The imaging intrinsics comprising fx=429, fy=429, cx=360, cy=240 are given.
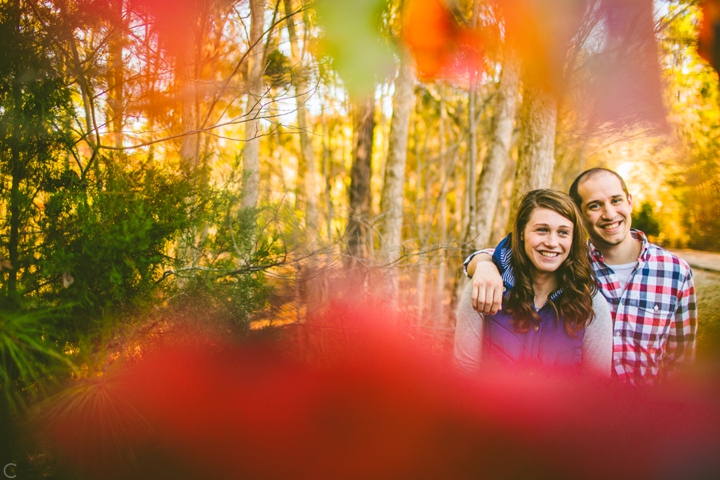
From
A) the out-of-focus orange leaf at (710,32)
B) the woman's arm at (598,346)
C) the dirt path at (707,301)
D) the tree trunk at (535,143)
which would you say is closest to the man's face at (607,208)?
the woman's arm at (598,346)

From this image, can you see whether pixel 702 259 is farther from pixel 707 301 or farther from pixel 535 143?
pixel 535 143

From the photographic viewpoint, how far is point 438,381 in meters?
1.82

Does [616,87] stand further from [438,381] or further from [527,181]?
[438,381]

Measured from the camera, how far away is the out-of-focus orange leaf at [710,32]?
1858mm

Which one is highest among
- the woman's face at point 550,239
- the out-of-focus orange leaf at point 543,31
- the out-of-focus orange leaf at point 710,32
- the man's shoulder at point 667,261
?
the out-of-focus orange leaf at point 543,31

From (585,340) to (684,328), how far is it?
1.68 ft

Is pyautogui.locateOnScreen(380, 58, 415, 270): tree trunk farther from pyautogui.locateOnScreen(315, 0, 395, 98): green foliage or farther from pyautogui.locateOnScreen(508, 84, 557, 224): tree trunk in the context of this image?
pyautogui.locateOnScreen(508, 84, 557, 224): tree trunk

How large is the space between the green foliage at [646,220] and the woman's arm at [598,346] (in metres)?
1.76

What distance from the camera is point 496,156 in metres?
4.56

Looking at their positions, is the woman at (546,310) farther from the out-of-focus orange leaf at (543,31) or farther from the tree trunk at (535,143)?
the out-of-focus orange leaf at (543,31)

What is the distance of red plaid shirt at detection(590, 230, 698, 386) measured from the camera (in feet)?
5.75

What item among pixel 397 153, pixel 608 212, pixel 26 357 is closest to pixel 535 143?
pixel 608 212

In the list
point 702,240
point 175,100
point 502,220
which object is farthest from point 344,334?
point 502,220

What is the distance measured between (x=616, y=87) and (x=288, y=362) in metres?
2.39
